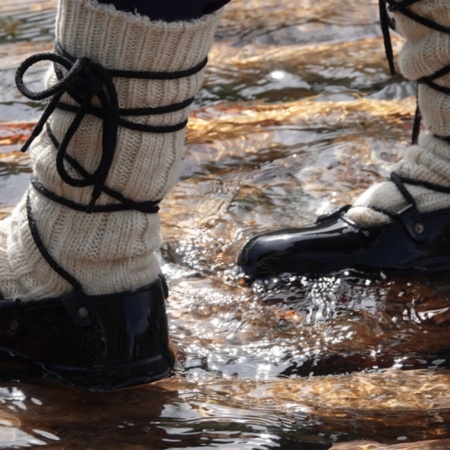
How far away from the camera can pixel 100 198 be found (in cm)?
168

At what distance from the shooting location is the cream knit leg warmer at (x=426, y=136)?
214cm

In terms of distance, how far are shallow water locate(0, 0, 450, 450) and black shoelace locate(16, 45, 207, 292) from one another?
320 mm

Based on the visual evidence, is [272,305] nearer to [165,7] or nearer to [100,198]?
[100,198]

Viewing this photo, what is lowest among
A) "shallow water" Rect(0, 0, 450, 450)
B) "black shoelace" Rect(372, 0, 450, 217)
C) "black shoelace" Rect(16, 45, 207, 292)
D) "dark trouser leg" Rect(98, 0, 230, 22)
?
"shallow water" Rect(0, 0, 450, 450)

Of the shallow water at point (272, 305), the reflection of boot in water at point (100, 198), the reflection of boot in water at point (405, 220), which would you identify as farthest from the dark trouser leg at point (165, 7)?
the reflection of boot in water at point (405, 220)

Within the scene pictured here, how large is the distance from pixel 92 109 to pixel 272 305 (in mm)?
605

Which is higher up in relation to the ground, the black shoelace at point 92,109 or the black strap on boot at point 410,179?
the black shoelace at point 92,109

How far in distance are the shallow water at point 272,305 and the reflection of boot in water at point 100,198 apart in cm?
9

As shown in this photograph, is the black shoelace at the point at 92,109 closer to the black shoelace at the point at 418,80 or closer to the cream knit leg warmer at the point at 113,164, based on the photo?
the cream knit leg warmer at the point at 113,164

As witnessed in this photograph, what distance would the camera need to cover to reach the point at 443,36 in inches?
83.8

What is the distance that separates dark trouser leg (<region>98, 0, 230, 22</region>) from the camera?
1.57 metres

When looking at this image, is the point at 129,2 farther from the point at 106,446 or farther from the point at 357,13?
the point at 357,13

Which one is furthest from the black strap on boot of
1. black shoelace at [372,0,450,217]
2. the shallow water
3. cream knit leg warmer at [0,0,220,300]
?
cream knit leg warmer at [0,0,220,300]

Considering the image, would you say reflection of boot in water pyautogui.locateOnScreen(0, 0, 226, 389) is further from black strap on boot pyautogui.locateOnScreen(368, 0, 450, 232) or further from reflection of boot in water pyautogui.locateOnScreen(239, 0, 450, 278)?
black strap on boot pyautogui.locateOnScreen(368, 0, 450, 232)
